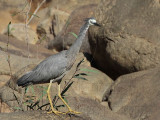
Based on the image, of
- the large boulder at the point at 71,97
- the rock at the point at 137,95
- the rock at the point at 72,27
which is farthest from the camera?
the rock at the point at 72,27

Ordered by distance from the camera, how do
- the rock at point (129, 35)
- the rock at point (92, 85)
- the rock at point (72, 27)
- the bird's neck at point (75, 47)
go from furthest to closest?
the rock at point (72, 27), the rock at point (129, 35), the rock at point (92, 85), the bird's neck at point (75, 47)

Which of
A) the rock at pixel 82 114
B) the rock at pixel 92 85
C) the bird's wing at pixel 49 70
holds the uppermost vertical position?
the bird's wing at pixel 49 70

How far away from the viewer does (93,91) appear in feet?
32.8

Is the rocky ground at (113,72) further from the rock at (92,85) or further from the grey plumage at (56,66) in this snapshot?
the grey plumage at (56,66)

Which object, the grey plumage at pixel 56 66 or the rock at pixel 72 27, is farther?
the rock at pixel 72 27

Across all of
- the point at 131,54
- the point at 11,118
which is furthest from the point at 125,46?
the point at 11,118

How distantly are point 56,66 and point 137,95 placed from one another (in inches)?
120

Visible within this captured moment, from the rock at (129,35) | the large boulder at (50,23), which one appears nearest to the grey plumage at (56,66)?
the rock at (129,35)

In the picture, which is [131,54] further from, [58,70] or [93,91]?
[58,70]

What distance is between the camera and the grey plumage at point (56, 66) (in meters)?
6.77

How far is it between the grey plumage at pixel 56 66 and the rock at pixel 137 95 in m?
2.48

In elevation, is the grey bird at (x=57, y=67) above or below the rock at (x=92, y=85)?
above

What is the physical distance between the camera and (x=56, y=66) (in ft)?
22.5

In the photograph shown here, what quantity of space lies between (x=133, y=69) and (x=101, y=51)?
142 cm
